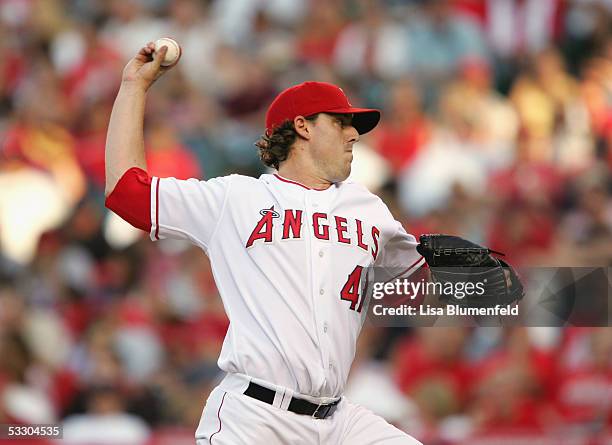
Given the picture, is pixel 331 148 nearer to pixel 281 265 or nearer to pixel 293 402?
pixel 281 265

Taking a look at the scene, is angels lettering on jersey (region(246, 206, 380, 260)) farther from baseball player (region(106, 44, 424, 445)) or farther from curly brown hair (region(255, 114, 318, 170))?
curly brown hair (region(255, 114, 318, 170))

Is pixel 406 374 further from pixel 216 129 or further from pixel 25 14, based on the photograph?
pixel 25 14

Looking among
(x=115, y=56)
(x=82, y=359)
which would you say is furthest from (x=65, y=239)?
(x=115, y=56)

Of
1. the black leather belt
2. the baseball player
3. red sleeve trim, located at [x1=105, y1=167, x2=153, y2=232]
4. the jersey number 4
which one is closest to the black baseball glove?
the baseball player

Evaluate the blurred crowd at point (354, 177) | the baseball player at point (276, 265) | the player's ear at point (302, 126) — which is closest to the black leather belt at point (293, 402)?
the baseball player at point (276, 265)

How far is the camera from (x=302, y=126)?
13.1ft

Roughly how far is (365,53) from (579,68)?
173 centimetres

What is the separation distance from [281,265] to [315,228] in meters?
0.18

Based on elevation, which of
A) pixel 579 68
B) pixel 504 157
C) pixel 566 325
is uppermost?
pixel 579 68

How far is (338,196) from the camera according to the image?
3.93 m

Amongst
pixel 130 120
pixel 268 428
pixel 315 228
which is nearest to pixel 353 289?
pixel 315 228

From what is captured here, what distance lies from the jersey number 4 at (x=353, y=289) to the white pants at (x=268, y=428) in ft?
1.25

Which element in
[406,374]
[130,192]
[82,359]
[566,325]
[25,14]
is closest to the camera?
[130,192]

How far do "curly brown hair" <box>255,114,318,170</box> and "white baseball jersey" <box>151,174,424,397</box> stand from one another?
0.18 m
